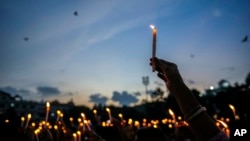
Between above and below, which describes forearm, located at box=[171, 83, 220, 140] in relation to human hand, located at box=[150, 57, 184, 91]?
below

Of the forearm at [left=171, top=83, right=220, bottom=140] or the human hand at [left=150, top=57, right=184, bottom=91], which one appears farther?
the human hand at [left=150, top=57, right=184, bottom=91]

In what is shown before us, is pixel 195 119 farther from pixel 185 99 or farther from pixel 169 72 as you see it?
pixel 169 72

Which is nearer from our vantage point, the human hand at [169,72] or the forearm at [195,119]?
the forearm at [195,119]

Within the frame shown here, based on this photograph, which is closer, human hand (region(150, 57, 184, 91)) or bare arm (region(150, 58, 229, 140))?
bare arm (region(150, 58, 229, 140))

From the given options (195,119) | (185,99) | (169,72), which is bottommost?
(195,119)

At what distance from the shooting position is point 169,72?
140 cm

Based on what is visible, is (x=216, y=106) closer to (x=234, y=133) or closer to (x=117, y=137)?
(x=117, y=137)

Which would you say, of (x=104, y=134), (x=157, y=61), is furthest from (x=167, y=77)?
(x=104, y=134)

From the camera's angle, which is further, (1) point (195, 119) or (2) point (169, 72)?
(2) point (169, 72)

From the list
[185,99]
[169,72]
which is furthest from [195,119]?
[169,72]

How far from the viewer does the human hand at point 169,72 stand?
137 cm

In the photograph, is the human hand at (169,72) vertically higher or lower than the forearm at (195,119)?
higher

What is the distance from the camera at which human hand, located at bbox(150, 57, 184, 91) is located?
4.49ft

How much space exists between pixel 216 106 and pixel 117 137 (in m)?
53.0
